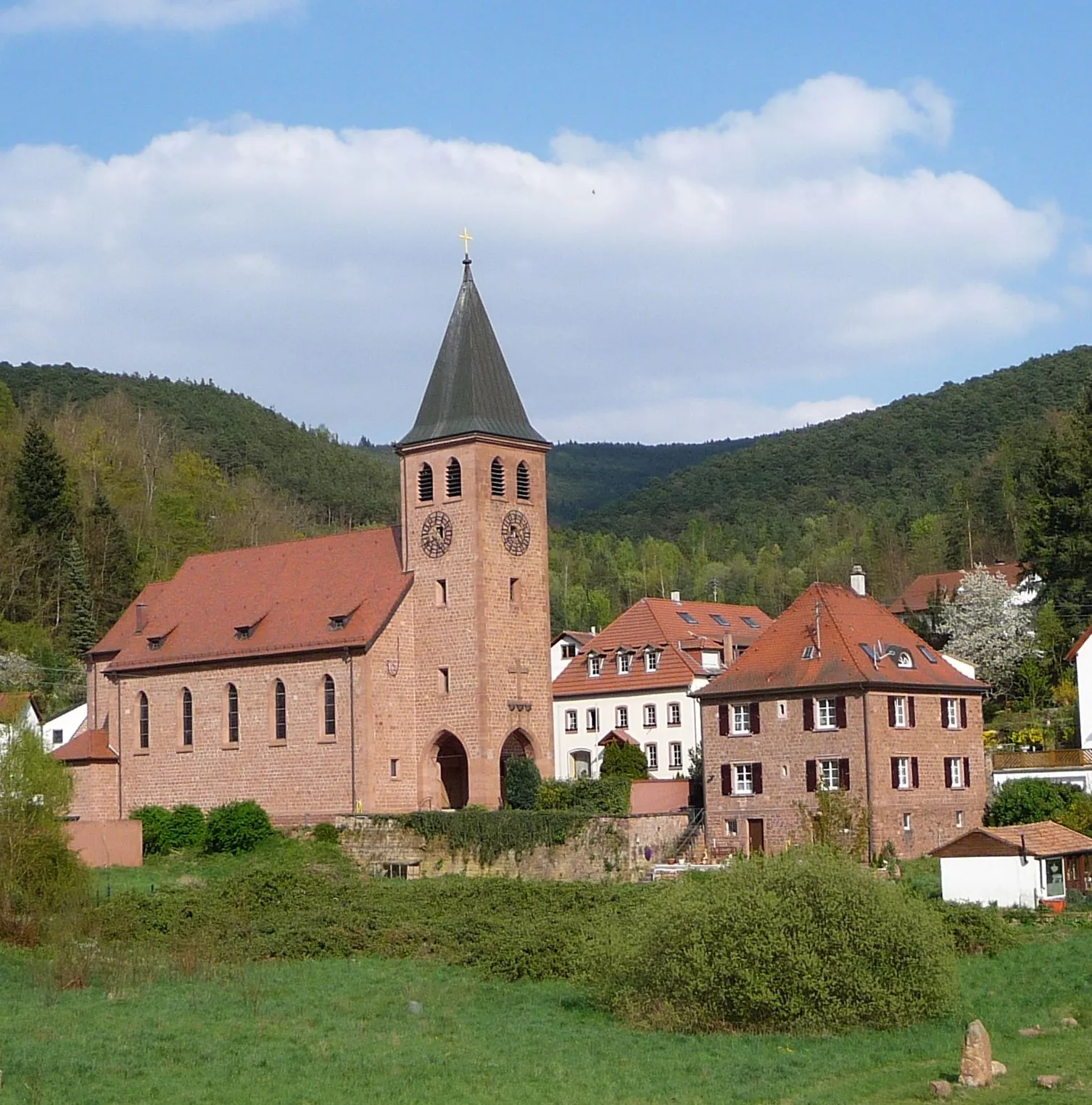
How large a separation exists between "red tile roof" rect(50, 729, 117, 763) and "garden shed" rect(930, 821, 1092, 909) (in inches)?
A: 1247

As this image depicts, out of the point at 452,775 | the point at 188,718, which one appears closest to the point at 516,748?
the point at 452,775

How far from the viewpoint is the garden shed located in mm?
38688

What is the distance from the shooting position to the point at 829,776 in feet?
162

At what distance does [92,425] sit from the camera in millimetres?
103438

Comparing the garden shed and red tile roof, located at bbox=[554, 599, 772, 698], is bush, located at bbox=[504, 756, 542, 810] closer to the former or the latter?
red tile roof, located at bbox=[554, 599, 772, 698]

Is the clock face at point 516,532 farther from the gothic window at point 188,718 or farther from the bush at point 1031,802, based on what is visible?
the bush at point 1031,802

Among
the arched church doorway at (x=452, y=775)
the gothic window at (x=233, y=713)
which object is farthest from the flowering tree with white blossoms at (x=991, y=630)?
the gothic window at (x=233, y=713)

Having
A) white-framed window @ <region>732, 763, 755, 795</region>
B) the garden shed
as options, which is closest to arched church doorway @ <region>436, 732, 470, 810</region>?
white-framed window @ <region>732, 763, 755, 795</region>

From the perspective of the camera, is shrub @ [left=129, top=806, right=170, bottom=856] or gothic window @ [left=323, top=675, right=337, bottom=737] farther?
gothic window @ [left=323, top=675, right=337, bottom=737]

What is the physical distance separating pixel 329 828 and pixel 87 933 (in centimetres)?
1476

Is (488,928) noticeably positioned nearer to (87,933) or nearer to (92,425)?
(87,933)

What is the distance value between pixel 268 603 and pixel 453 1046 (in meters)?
34.8

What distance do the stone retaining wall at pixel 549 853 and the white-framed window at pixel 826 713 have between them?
4.90 meters

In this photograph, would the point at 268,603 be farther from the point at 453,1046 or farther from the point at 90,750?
the point at 453,1046
